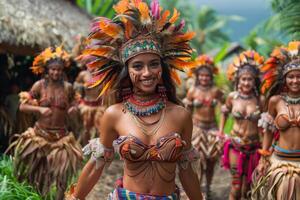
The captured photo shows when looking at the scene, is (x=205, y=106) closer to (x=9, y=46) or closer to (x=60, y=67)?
(x=60, y=67)

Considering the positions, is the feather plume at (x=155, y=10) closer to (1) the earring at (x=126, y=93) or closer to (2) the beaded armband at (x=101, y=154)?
(1) the earring at (x=126, y=93)

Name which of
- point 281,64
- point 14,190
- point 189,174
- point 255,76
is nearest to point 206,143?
point 255,76

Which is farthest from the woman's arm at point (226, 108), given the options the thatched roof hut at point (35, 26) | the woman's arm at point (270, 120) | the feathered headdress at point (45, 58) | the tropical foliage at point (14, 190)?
the thatched roof hut at point (35, 26)

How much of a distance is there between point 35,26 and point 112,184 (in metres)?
2.90

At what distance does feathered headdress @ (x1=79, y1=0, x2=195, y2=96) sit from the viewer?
10.4 ft

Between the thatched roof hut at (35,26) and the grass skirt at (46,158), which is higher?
the thatched roof hut at (35,26)

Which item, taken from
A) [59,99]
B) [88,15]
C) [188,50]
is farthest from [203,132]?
[88,15]

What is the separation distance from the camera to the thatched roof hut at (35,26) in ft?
25.0

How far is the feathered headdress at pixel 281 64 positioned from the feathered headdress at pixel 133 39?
162cm

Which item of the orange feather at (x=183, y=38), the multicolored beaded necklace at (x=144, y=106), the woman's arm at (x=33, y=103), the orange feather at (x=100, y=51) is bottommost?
the woman's arm at (x=33, y=103)

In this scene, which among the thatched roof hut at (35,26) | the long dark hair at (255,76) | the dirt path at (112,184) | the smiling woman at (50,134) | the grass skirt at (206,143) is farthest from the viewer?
the thatched roof hut at (35,26)

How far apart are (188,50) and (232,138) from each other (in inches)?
124

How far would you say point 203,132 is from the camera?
23.3ft

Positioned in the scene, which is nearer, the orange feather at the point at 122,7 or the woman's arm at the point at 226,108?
the orange feather at the point at 122,7
